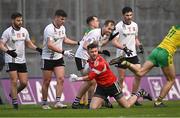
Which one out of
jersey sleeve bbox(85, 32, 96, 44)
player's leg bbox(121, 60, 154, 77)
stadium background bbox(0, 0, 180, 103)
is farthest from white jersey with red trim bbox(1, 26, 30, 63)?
stadium background bbox(0, 0, 180, 103)

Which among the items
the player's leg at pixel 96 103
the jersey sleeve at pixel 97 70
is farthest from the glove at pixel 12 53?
the player's leg at pixel 96 103

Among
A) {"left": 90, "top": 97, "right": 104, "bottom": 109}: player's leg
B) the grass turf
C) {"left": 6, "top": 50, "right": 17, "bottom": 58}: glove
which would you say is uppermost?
{"left": 6, "top": 50, "right": 17, "bottom": 58}: glove

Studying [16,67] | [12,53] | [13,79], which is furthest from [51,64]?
[12,53]

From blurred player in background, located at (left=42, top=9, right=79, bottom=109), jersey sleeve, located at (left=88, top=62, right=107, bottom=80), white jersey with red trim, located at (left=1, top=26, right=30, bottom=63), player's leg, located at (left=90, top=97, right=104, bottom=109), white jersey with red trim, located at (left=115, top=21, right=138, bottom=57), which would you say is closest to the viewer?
jersey sleeve, located at (left=88, top=62, right=107, bottom=80)

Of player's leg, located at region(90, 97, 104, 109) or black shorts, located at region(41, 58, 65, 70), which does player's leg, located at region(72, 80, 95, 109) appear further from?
black shorts, located at region(41, 58, 65, 70)

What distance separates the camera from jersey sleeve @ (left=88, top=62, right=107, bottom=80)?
61.8 feet

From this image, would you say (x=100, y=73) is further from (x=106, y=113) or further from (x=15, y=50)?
(x=15, y=50)

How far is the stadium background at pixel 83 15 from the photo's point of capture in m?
26.3

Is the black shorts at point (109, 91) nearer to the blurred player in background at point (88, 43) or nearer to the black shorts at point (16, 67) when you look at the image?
the blurred player in background at point (88, 43)

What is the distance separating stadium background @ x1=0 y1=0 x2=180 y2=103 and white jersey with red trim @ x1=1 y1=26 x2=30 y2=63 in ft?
16.8

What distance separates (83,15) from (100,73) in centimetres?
824

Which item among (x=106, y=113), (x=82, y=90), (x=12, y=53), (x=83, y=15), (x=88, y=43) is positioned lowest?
(x=106, y=113)

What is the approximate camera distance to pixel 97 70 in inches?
747

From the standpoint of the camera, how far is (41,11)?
26516mm
